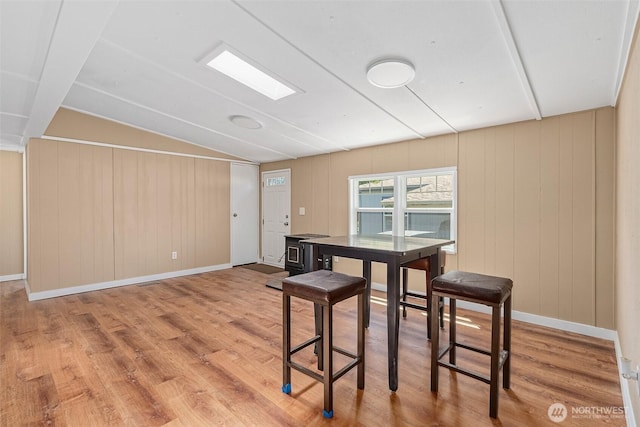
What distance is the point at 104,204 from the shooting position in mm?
4613

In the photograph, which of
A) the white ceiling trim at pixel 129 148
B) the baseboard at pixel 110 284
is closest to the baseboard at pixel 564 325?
the baseboard at pixel 110 284

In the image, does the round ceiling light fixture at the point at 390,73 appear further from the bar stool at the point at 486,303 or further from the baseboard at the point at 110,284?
the baseboard at the point at 110,284

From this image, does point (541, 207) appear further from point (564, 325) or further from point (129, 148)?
point (129, 148)

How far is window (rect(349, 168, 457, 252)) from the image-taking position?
3896mm

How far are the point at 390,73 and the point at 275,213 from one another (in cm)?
431

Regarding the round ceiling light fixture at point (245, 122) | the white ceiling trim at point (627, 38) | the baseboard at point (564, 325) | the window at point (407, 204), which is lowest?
the baseboard at point (564, 325)

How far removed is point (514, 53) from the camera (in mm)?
2061

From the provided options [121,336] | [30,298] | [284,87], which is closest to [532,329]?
[284,87]

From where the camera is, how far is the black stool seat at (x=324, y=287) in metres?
1.83

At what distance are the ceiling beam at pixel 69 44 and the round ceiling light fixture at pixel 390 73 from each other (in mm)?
1733

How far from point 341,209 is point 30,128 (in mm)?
4277

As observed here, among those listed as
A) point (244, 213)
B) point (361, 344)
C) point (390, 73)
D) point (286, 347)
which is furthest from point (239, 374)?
point (244, 213)

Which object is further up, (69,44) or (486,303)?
(69,44)

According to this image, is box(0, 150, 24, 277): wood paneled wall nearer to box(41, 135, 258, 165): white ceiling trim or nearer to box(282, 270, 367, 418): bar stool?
box(41, 135, 258, 165): white ceiling trim
